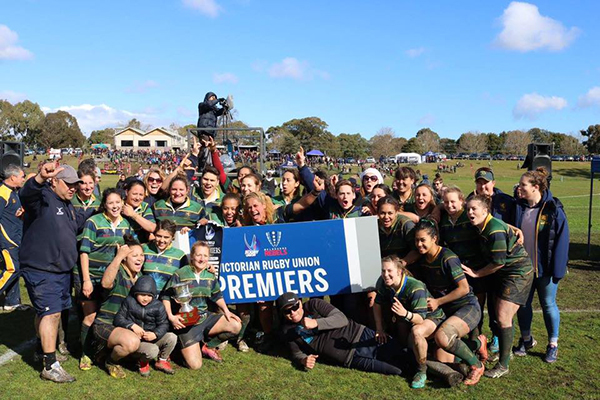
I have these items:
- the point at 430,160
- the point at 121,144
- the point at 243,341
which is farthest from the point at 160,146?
the point at 243,341

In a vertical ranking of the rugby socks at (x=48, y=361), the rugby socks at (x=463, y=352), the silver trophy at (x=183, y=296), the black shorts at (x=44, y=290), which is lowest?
the rugby socks at (x=463, y=352)

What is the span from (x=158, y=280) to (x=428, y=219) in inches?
119

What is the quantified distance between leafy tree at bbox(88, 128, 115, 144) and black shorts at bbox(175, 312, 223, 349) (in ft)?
485

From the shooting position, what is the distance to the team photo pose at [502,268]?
16.4 ft

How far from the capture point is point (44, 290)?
5141 millimetres

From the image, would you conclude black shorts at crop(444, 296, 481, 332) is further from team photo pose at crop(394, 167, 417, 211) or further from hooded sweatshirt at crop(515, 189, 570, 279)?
team photo pose at crop(394, 167, 417, 211)

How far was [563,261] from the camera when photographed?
5449 mm

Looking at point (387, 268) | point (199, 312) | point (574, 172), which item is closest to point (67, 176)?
point (199, 312)

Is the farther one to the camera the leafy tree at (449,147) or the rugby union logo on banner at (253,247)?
the leafy tree at (449,147)

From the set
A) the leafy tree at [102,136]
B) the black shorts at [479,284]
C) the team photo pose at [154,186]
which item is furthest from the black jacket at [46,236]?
the leafy tree at [102,136]

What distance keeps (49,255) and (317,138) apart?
349 ft

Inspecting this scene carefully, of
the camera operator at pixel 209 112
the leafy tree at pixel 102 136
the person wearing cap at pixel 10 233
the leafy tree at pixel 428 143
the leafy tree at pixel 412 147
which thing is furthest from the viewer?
the leafy tree at pixel 102 136

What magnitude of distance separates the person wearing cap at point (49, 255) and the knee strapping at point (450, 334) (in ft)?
12.6

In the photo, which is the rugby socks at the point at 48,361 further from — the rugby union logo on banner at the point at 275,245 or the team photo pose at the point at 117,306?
the rugby union logo on banner at the point at 275,245
